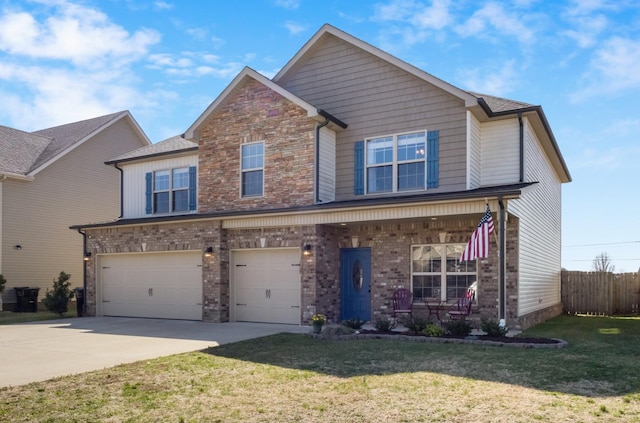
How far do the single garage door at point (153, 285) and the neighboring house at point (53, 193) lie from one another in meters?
6.10

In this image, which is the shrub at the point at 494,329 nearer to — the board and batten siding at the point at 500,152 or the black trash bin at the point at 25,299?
the board and batten siding at the point at 500,152

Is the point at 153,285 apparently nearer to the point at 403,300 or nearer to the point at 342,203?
the point at 342,203

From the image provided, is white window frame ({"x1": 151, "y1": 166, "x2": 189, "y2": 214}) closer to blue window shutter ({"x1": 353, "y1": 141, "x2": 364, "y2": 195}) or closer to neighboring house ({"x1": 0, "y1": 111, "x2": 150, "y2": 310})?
blue window shutter ({"x1": 353, "y1": 141, "x2": 364, "y2": 195})

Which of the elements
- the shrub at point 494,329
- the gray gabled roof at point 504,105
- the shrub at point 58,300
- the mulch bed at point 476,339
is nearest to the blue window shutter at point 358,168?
the gray gabled roof at point 504,105

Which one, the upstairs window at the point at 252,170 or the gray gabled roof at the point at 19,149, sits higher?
the gray gabled roof at the point at 19,149

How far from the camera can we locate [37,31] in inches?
496

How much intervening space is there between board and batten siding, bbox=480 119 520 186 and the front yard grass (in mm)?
5407

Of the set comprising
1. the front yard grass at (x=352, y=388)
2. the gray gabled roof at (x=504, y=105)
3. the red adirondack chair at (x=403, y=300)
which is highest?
the gray gabled roof at (x=504, y=105)

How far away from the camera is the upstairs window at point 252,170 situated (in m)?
16.0

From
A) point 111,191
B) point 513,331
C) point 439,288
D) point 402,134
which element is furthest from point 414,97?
point 111,191

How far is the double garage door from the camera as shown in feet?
49.4

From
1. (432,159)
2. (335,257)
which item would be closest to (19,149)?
(335,257)

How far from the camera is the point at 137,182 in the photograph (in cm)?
1983

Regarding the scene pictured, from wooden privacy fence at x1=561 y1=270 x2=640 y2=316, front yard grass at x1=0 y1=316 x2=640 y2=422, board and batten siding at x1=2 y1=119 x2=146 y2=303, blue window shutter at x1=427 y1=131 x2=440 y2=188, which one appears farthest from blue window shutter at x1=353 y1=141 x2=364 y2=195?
board and batten siding at x1=2 y1=119 x2=146 y2=303
